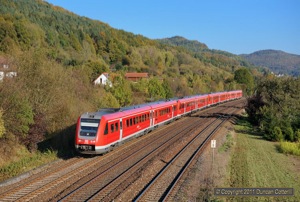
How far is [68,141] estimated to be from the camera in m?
23.1

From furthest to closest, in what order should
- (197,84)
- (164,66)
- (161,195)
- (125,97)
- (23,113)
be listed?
(164,66), (197,84), (125,97), (23,113), (161,195)

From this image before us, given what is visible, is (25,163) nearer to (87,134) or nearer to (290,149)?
(87,134)

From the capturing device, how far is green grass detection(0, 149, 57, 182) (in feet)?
53.6

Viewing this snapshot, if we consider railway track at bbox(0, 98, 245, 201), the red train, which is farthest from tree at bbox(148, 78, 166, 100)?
railway track at bbox(0, 98, 245, 201)

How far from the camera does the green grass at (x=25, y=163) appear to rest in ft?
53.6

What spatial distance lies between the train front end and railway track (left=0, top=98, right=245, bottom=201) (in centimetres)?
75

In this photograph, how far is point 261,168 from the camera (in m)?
19.3

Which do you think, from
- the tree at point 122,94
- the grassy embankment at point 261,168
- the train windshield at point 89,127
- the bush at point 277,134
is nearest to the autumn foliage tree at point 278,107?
the bush at point 277,134

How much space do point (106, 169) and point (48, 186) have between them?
3.66 metres

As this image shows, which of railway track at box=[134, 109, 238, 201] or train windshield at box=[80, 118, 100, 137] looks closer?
railway track at box=[134, 109, 238, 201]

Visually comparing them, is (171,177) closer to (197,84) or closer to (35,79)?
(35,79)

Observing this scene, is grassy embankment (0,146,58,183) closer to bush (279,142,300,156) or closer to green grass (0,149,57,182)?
green grass (0,149,57,182)

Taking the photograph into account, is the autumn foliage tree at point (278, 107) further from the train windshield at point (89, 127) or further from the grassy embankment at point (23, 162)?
the grassy embankment at point (23, 162)

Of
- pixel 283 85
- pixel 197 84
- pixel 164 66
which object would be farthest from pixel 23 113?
pixel 164 66
